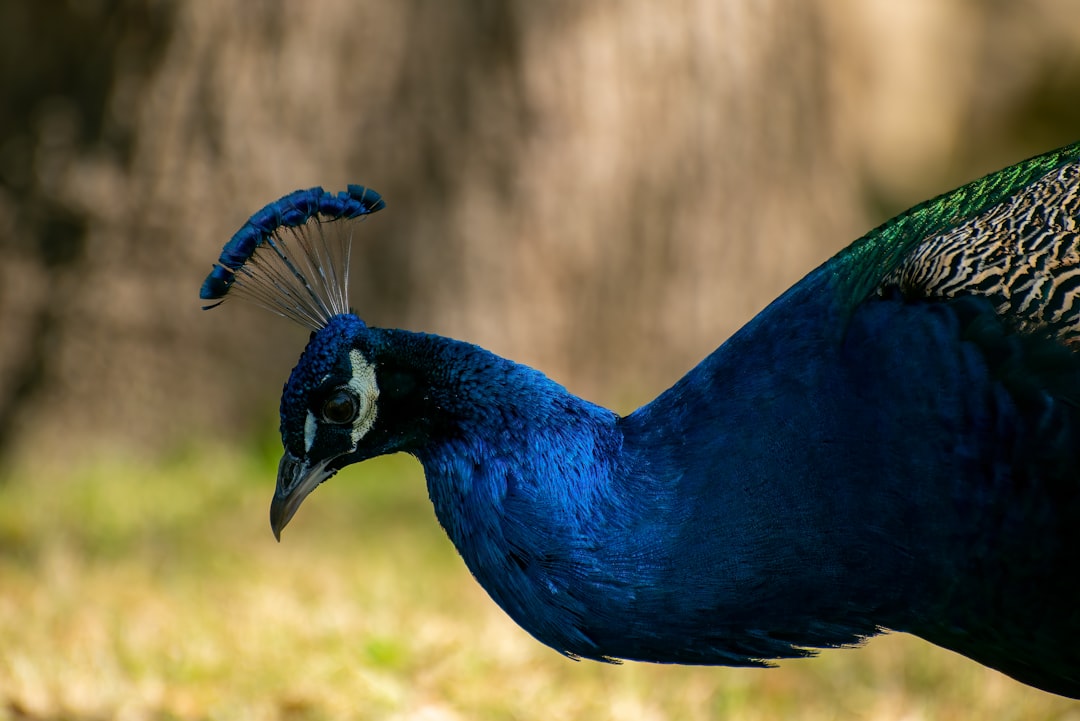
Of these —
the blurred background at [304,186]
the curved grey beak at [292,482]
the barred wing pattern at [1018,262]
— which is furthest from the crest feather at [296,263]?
the blurred background at [304,186]

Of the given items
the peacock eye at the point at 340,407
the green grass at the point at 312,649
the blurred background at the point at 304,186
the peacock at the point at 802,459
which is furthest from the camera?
the blurred background at the point at 304,186

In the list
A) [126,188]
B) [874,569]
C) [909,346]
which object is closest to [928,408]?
[909,346]

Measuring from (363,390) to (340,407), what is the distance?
0.04 metres

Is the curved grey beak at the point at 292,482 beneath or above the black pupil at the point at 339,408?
beneath

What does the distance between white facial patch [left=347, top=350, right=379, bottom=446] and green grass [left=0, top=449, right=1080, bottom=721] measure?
805 millimetres

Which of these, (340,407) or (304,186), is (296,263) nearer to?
(340,407)

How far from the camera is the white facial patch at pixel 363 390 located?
1.96 metres

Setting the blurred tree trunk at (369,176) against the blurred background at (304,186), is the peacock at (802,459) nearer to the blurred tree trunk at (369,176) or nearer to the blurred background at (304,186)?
the blurred background at (304,186)

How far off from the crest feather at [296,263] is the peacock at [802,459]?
11 millimetres

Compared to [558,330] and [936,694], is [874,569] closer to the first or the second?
[936,694]

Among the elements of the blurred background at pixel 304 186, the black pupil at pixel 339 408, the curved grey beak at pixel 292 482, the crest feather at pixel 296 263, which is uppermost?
the blurred background at pixel 304 186

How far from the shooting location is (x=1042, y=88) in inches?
296

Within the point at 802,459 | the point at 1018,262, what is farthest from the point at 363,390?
the point at 1018,262

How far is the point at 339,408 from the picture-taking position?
6.41 feet
